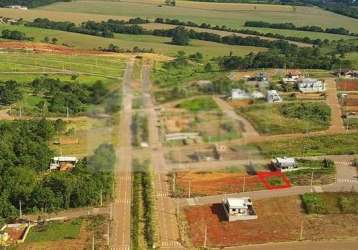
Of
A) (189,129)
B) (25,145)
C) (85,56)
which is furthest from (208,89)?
(85,56)

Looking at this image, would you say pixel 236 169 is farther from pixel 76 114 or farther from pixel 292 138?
pixel 76 114

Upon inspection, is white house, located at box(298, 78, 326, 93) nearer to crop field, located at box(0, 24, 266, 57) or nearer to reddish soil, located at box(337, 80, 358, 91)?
reddish soil, located at box(337, 80, 358, 91)

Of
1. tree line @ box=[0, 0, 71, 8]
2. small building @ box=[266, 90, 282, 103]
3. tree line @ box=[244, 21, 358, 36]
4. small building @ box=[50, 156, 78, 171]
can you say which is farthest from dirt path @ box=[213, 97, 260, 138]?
tree line @ box=[0, 0, 71, 8]

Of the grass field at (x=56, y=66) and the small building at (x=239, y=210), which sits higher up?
the grass field at (x=56, y=66)

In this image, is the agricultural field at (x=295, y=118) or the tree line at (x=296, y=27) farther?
the tree line at (x=296, y=27)

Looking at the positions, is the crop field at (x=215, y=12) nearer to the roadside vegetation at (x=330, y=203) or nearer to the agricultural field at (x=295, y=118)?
the agricultural field at (x=295, y=118)

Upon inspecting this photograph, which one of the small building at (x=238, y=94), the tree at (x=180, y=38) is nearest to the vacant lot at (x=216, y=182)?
the small building at (x=238, y=94)
